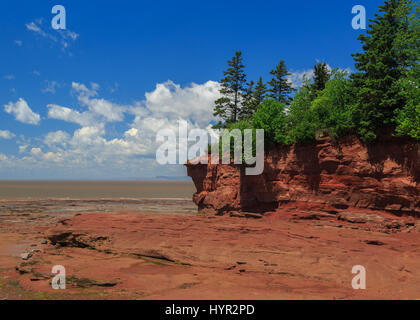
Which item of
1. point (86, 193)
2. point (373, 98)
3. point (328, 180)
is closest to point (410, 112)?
point (373, 98)

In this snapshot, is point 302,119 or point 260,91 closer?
point 302,119

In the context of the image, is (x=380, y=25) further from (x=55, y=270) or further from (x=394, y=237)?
(x=55, y=270)

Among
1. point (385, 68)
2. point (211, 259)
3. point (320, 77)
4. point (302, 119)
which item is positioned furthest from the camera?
point (320, 77)

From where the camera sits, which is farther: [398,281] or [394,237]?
[394,237]

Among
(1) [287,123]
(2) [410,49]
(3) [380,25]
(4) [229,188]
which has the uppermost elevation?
(3) [380,25]

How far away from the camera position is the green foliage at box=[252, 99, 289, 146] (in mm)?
24337

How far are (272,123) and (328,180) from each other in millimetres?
7163

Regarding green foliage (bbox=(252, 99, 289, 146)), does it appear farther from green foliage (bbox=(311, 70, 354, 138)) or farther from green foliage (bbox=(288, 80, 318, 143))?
green foliage (bbox=(311, 70, 354, 138))

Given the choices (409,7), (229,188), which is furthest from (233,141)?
(409,7)

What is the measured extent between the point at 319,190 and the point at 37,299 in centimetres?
1919

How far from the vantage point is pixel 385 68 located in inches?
712

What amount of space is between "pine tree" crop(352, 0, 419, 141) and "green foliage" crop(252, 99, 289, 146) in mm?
6469

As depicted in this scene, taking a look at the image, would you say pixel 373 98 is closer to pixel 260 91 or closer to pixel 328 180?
pixel 328 180
